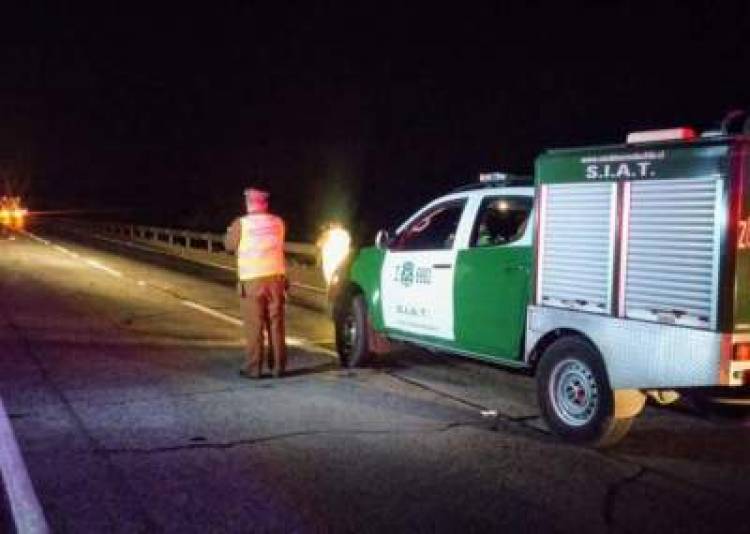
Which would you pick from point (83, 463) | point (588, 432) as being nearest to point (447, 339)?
point (588, 432)

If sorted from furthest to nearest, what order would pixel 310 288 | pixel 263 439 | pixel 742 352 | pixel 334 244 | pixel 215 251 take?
pixel 215 251, pixel 310 288, pixel 334 244, pixel 263 439, pixel 742 352

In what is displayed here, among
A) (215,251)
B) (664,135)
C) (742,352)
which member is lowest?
(742,352)

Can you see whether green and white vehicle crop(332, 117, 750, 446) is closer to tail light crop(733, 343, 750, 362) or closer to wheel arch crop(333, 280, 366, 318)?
tail light crop(733, 343, 750, 362)

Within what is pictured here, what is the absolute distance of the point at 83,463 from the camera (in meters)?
6.92

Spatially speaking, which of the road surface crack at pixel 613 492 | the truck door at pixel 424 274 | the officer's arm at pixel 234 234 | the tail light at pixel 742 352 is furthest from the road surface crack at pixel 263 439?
the officer's arm at pixel 234 234

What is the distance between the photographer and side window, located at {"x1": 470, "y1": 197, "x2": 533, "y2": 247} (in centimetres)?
909

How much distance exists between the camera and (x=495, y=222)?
30.4ft

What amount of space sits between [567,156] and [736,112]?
1.23m

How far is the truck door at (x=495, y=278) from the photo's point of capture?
333 inches

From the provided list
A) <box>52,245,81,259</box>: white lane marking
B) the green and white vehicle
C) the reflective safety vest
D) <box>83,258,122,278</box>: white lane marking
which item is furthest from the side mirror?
<box>52,245,81,259</box>: white lane marking

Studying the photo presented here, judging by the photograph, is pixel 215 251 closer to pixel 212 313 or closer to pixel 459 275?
pixel 212 313

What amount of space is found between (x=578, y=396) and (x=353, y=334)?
3.72m

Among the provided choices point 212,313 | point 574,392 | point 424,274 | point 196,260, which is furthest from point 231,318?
point 196,260

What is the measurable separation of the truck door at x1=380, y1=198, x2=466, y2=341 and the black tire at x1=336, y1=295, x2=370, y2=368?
454 millimetres
